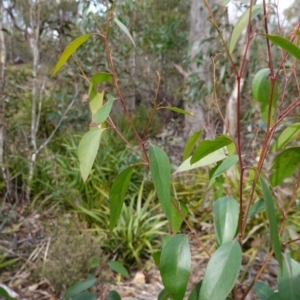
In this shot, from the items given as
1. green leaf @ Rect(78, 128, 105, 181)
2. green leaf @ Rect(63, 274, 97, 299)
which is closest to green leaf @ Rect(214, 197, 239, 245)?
green leaf @ Rect(78, 128, 105, 181)

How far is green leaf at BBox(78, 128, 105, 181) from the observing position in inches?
28.7

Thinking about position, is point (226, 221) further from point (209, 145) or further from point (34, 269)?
point (34, 269)

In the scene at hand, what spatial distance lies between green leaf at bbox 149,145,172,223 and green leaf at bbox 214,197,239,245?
9.9 inches

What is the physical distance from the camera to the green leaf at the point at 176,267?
2.67ft

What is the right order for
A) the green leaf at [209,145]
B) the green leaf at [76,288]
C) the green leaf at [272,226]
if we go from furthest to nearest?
the green leaf at [76,288] < the green leaf at [209,145] < the green leaf at [272,226]

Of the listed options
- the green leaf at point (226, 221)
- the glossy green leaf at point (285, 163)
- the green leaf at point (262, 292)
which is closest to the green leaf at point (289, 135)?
the glossy green leaf at point (285, 163)

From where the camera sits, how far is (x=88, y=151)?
29.4 inches

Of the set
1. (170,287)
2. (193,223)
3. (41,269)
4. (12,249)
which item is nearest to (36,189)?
(12,249)

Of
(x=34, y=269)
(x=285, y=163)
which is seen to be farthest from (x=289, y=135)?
(x=34, y=269)

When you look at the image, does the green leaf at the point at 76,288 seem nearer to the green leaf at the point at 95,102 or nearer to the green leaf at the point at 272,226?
the green leaf at the point at 95,102

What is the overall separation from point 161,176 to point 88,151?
15 centimetres

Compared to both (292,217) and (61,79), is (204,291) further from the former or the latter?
(61,79)

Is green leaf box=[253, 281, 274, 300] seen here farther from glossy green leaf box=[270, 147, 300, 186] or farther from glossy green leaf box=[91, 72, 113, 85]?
glossy green leaf box=[91, 72, 113, 85]

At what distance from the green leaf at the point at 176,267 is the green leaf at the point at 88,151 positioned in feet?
0.87
